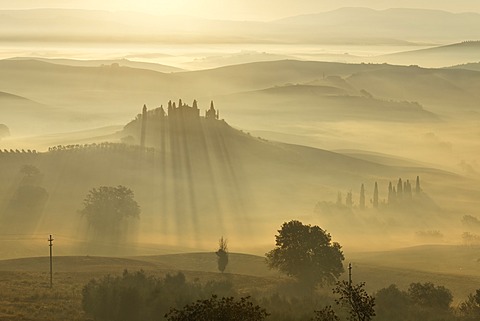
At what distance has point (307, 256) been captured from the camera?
345 ft

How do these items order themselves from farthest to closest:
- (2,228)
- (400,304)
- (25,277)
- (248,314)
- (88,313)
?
(2,228) < (25,277) < (400,304) < (88,313) < (248,314)

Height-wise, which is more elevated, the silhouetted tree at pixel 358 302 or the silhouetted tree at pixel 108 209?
the silhouetted tree at pixel 108 209

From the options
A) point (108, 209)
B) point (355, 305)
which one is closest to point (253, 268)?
point (108, 209)

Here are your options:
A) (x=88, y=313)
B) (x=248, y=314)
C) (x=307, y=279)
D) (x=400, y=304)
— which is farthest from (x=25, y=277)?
(x=248, y=314)

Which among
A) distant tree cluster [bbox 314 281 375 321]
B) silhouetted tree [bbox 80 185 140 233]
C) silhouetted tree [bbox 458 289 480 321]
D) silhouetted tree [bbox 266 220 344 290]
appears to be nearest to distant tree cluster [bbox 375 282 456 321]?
silhouetted tree [bbox 458 289 480 321]

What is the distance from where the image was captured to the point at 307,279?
104 metres

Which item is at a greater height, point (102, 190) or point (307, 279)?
point (102, 190)

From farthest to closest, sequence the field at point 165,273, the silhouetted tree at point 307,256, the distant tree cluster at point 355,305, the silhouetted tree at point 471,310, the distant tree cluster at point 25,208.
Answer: the distant tree cluster at point 25,208 < the silhouetted tree at point 307,256 < the field at point 165,273 < the silhouetted tree at point 471,310 < the distant tree cluster at point 355,305

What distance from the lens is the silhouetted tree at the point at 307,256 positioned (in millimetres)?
104062

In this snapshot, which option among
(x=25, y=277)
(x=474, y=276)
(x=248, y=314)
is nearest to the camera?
(x=248, y=314)

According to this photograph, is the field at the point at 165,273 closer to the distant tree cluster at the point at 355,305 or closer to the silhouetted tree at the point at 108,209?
the distant tree cluster at the point at 355,305

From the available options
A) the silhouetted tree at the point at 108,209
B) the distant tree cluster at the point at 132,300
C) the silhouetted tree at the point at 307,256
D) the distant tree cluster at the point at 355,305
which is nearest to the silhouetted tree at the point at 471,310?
the silhouetted tree at the point at 307,256

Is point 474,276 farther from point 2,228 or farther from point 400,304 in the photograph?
point 2,228

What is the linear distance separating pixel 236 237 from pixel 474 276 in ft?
206
